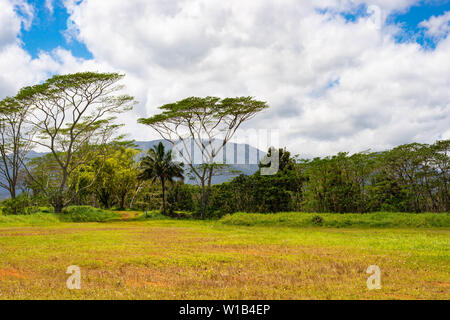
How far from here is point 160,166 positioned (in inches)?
1495

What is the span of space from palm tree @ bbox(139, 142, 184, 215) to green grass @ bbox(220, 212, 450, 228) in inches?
548

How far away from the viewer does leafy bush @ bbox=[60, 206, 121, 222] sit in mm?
29016

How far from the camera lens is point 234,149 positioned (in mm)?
42031

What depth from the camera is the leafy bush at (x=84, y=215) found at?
1142 inches

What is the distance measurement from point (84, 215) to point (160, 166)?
10.1 m

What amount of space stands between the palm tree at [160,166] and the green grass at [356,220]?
45.6 ft

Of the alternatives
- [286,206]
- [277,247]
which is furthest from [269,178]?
[277,247]

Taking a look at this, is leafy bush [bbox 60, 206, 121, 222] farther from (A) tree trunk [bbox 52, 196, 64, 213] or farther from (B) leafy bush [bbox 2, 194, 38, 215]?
(B) leafy bush [bbox 2, 194, 38, 215]

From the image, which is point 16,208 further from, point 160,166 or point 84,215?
point 160,166

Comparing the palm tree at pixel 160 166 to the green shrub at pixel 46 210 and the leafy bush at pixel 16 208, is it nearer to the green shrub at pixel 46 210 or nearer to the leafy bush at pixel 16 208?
the green shrub at pixel 46 210

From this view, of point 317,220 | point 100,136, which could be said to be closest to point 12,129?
point 100,136

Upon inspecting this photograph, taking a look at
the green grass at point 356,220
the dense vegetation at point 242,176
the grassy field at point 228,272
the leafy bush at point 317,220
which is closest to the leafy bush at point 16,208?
the dense vegetation at point 242,176

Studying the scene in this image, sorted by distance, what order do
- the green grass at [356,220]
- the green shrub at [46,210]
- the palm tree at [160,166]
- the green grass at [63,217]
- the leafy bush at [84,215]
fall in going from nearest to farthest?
the green grass at [356,220] → the green grass at [63,217] → the leafy bush at [84,215] → the green shrub at [46,210] → the palm tree at [160,166]

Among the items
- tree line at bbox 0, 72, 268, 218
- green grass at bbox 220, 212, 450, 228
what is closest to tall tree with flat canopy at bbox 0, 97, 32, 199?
tree line at bbox 0, 72, 268, 218
